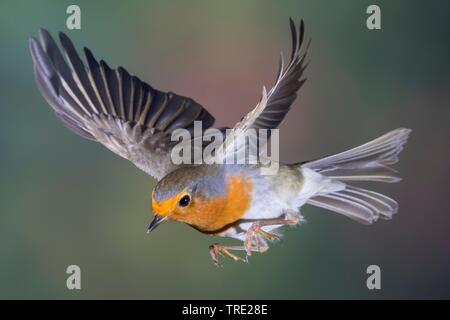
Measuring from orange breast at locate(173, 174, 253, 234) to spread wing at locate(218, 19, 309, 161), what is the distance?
88 millimetres

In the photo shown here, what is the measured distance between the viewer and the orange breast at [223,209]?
5.77ft

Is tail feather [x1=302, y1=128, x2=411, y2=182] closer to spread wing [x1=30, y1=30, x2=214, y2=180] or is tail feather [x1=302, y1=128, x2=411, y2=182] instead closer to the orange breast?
the orange breast

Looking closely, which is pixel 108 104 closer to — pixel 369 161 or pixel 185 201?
pixel 185 201

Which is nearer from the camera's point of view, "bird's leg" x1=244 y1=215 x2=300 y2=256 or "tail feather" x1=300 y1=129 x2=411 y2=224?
"bird's leg" x1=244 y1=215 x2=300 y2=256

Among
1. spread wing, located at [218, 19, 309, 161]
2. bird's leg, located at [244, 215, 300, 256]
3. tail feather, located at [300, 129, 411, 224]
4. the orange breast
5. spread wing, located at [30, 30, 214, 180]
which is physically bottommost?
bird's leg, located at [244, 215, 300, 256]

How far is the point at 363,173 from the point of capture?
1.97 meters

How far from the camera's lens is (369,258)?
2.71 m

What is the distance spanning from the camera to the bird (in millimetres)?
1714

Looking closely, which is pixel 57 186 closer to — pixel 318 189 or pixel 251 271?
pixel 251 271

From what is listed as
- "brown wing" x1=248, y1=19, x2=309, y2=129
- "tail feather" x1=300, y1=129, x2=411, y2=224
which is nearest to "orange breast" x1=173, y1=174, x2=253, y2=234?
"brown wing" x1=248, y1=19, x2=309, y2=129

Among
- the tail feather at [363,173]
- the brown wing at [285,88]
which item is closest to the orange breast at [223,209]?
the brown wing at [285,88]

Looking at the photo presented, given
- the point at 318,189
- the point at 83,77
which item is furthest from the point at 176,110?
the point at 318,189

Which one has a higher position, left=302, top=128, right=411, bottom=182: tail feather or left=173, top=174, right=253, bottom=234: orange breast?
left=302, top=128, right=411, bottom=182: tail feather

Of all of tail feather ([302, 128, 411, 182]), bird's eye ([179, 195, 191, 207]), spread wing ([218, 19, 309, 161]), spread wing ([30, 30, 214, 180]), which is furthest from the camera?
spread wing ([30, 30, 214, 180])
